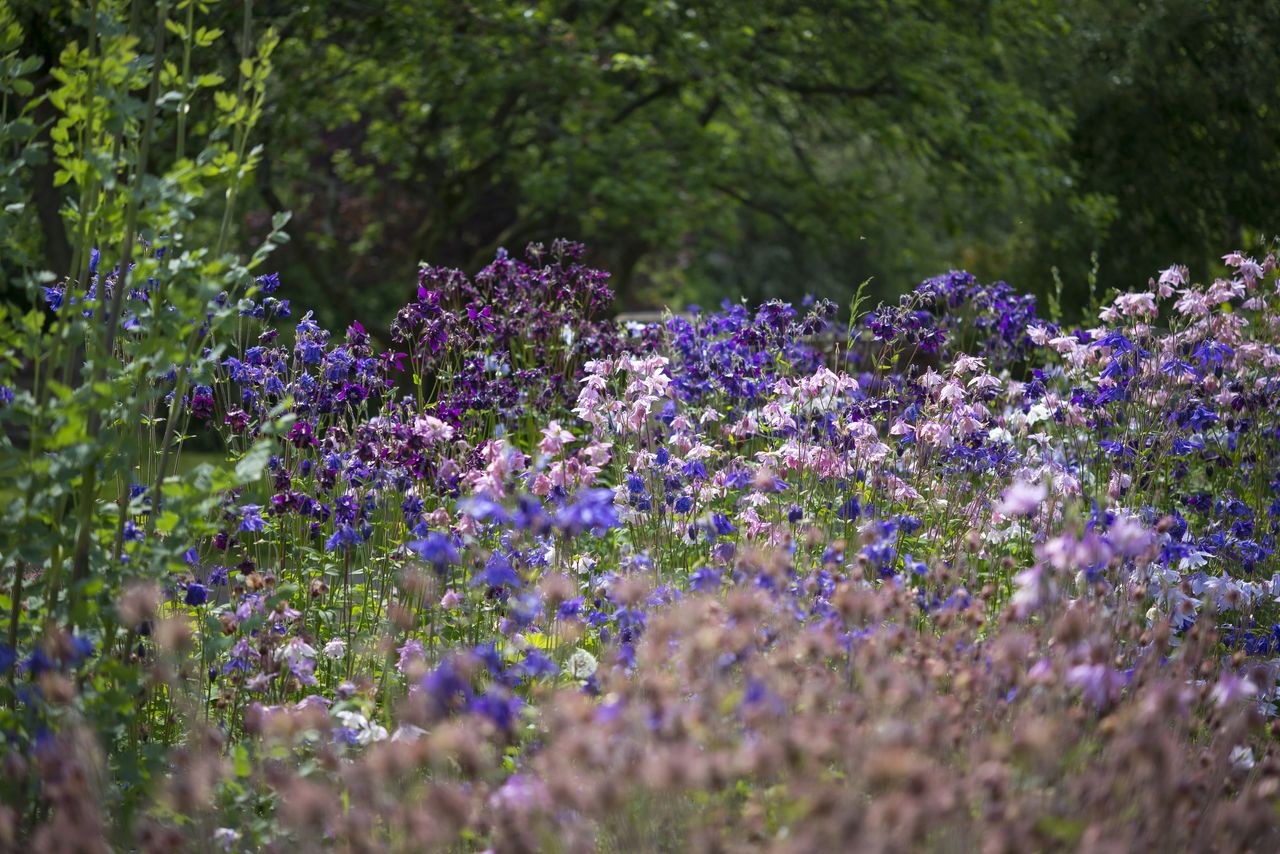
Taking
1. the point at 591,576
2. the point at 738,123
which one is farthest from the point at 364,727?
the point at 738,123

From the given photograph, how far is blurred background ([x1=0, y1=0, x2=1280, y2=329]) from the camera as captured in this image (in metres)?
10.5

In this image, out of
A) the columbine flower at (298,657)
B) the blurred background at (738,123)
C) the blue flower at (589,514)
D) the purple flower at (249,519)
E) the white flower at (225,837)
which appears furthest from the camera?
the blurred background at (738,123)

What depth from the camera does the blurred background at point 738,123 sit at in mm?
10477

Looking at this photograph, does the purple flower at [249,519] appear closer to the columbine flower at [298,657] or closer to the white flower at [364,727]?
the columbine flower at [298,657]

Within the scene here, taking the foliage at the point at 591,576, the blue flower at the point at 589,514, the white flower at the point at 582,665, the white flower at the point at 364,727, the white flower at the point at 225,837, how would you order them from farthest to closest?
1. the white flower at the point at 582,665
2. the white flower at the point at 364,727
3. the white flower at the point at 225,837
4. the blue flower at the point at 589,514
5. the foliage at the point at 591,576

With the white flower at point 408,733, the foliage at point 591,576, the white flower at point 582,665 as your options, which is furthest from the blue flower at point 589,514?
the white flower at point 582,665

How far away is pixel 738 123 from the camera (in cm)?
1316

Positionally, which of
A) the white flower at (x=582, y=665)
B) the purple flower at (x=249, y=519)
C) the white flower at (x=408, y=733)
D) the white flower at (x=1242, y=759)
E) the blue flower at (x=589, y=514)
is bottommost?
the white flower at (x=1242, y=759)

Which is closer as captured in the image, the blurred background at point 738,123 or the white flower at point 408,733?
the white flower at point 408,733

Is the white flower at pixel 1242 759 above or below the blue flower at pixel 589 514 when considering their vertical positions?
below

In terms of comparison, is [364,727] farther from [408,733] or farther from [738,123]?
[738,123]

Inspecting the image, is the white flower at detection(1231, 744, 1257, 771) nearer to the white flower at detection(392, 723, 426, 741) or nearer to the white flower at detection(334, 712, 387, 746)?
the white flower at detection(392, 723, 426, 741)

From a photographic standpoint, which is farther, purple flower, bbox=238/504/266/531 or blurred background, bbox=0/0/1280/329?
blurred background, bbox=0/0/1280/329

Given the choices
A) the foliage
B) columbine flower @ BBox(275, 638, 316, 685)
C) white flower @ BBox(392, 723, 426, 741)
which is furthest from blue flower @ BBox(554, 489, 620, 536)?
columbine flower @ BBox(275, 638, 316, 685)
